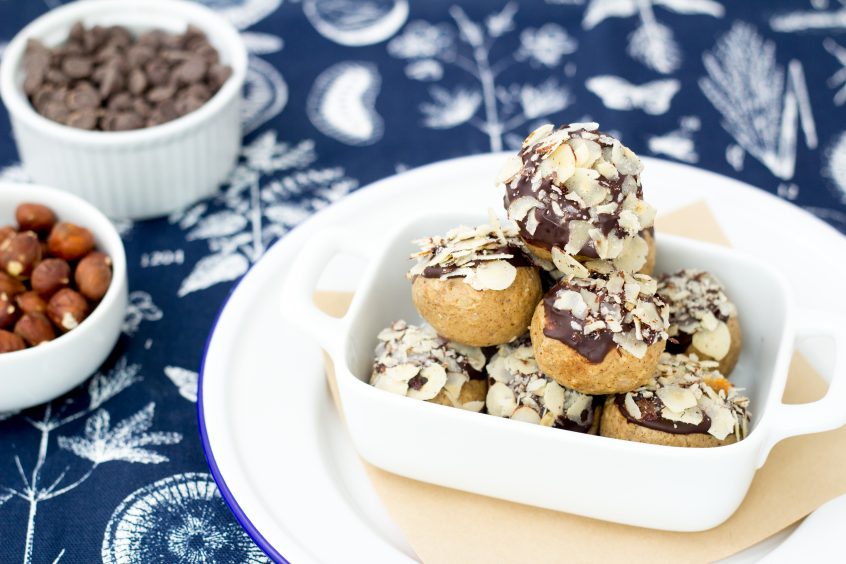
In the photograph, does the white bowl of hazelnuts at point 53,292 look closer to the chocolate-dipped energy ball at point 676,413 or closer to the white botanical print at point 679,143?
the chocolate-dipped energy ball at point 676,413

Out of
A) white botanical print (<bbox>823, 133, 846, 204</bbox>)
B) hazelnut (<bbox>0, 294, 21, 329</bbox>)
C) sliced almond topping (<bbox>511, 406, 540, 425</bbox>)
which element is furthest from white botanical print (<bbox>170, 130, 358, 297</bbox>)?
white botanical print (<bbox>823, 133, 846, 204</bbox>)

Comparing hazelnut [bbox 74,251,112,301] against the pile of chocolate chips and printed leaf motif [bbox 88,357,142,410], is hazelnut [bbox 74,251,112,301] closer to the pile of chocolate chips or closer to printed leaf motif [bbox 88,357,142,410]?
printed leaf motif [bbox 88,357,142,410]

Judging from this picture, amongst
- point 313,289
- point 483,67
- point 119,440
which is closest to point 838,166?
point 483,67

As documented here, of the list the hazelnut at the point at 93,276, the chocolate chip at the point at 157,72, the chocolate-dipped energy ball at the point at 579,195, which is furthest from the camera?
the chocolate chip at the point at 157,72

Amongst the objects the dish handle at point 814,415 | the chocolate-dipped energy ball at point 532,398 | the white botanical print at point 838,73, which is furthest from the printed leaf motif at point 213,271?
the white botanical print at point 838,73

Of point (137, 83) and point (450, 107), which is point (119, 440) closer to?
point (137, 83)
